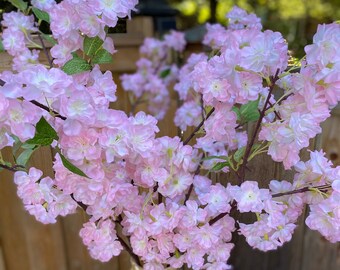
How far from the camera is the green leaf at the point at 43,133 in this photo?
0.41 m

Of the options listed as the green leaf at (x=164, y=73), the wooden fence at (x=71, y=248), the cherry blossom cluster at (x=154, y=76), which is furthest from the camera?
the green leaf at (x=164, y=73)

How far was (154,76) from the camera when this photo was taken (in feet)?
4.29

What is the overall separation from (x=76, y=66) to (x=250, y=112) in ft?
0.81

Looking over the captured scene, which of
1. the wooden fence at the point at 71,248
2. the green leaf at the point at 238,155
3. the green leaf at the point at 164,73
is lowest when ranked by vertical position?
the wooden fence at the point at 71,248

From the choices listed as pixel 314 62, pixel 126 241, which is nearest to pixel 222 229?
pixel 126 241

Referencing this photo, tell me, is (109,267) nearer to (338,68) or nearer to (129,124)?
(129,124)

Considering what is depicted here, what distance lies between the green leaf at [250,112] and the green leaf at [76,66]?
0.74 feet

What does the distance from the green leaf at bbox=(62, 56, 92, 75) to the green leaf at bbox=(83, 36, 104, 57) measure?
2 centimetres

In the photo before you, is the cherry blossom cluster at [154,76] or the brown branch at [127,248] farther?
the cherry blossom cluster at [154,76]

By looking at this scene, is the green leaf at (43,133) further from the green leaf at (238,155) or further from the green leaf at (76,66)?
the green leaf at (238,155)

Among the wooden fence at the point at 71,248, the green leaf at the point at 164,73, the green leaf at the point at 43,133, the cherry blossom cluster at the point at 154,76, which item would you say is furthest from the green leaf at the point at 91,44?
the green leaf at the point at 164,73

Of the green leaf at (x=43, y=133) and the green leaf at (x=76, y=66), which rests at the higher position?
the green leaf at (x=76, y=66)

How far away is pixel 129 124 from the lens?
17.1 inches

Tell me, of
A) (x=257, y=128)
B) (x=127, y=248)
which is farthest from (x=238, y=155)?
(x=127, y=248)
